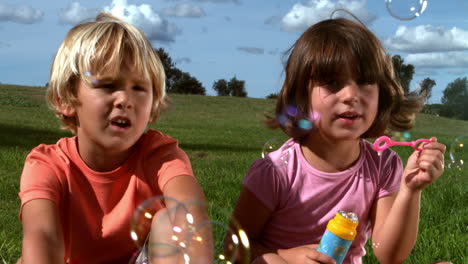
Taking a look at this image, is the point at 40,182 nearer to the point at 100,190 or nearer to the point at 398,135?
the point at 100,190

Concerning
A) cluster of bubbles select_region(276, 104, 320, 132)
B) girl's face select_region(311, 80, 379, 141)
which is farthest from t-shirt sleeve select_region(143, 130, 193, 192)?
girl's face select_region(311, 80, 379, 141)

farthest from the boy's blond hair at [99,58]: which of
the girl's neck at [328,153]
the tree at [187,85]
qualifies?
the tree at [187,85]

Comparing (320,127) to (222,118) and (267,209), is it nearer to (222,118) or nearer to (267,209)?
(267,209)

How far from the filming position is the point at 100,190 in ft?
7.95

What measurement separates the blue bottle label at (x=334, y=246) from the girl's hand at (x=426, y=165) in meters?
0.36

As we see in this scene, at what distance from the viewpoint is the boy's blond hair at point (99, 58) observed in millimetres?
2355

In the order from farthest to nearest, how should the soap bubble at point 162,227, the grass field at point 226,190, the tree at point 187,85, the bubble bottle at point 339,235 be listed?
the tree at point 187,85, the grass field at point 226,190, the soap bubble at point 162,227, the bubble bottle at point 339,235

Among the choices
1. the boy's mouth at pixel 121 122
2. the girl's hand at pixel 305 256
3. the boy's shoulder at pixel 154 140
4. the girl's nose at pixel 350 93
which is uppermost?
the girl's nose at pixel 350 93

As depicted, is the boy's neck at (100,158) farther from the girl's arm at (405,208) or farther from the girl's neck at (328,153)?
the girl's arm at (405,208)

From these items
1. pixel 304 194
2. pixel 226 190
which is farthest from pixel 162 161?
pixel 226 190

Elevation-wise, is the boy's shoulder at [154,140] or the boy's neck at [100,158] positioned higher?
the boy's shoulder at [154,140]

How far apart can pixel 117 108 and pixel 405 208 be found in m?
1.16

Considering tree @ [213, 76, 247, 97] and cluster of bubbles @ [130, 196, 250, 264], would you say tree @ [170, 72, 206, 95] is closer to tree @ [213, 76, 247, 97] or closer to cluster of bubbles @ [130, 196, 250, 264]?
tree @ [213, 76, 247, 97]

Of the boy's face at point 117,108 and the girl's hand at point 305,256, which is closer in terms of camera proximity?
the girl's hand at point 305,256
